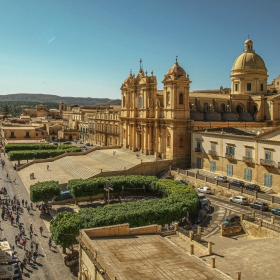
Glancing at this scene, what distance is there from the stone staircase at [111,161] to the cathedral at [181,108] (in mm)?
5733

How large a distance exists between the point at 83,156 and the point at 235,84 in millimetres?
30492

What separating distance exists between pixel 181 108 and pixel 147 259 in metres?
34.7

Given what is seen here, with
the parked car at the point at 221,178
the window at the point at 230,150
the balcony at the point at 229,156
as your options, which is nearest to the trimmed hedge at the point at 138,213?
the parked car at the point at 221,178

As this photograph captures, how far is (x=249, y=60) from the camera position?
6131 cm

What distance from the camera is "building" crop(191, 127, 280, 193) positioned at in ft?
117

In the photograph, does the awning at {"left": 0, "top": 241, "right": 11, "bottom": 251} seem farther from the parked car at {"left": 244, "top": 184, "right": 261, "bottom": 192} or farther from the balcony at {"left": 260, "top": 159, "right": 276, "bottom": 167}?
the balcony at {"left": 260, "top": 159, "right": 276, "bottom": 167}

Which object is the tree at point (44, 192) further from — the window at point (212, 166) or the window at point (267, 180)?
the window at point (267, 180)

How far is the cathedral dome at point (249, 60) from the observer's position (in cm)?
6125

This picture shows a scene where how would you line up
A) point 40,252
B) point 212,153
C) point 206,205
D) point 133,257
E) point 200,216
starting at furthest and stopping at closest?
point 212,153, point 206,205, point 200,216, point 40,252, point 133,257

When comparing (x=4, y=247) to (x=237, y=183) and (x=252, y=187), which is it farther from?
(x=237, y=183)

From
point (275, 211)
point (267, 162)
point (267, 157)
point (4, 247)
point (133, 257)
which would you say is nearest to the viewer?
point (133, 257)

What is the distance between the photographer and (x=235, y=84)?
62969mm

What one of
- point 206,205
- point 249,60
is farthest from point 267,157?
point 249,60

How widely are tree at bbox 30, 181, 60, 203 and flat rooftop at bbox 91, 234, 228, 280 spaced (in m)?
18.0
